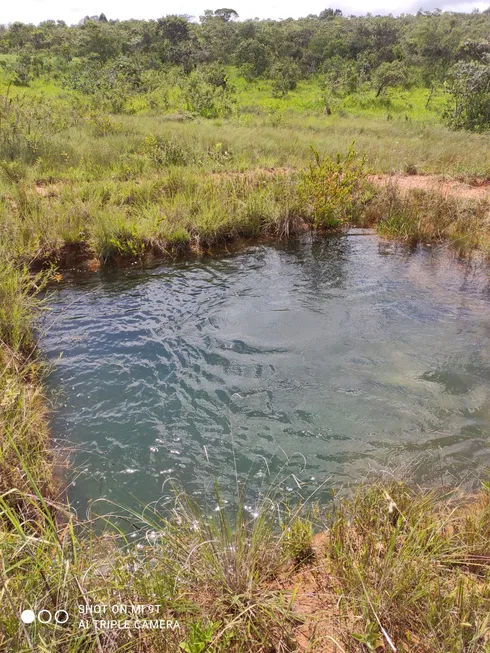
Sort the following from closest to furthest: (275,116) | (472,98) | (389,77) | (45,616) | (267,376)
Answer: (45,616) → (267,376) → (472,98) → (275,116) → (389,77)

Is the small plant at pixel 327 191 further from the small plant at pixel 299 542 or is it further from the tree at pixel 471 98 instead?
the tree at pixel 471 98

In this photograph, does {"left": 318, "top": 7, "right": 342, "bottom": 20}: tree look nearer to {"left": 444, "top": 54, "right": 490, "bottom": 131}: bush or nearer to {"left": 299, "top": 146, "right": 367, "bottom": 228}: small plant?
{"left": 444, "top": 54, "right": 490, "bottom": 131}: bush

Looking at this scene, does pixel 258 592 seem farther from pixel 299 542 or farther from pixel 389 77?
pixel 389 77

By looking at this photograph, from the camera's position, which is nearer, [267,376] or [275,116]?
[267,376]

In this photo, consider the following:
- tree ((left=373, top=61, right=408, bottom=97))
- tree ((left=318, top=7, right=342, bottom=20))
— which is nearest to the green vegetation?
tree ((left=373, top=61, right=408, bottom=97))

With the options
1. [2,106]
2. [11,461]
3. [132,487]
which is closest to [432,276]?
[132,487]

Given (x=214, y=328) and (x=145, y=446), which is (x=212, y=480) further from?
(x=214, y=328)

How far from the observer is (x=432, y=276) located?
20.1 feet

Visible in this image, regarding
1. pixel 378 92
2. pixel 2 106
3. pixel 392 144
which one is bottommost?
pixel 392 144

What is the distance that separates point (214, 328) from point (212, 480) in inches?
81.8

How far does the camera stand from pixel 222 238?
6949 millimetres

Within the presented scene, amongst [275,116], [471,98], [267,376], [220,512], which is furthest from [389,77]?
[220,512]

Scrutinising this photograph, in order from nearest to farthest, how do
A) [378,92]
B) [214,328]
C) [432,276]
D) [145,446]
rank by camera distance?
[145,446] → [214,328] → [432,276] → [378,92]

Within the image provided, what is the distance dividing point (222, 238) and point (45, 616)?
6.02 meters
